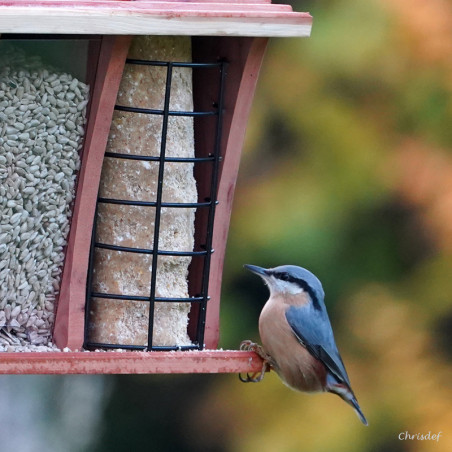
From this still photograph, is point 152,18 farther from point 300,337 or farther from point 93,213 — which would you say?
point 300,337

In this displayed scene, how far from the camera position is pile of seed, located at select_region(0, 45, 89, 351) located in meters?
2.95

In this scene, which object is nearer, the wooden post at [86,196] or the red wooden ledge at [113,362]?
the red wooden ledge at [113,362]

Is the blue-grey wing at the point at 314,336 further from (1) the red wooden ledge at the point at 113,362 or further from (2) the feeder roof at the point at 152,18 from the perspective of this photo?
(2) the feeder roof at the point at 152,18

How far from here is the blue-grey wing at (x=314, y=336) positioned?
353cm

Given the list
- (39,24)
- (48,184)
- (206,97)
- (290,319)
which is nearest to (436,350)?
(290,319)

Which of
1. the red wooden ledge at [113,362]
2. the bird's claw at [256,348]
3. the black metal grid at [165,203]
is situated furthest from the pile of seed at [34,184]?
the bird's claw at [256,348]

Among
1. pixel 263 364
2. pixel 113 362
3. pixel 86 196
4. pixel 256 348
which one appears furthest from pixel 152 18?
pixel 256 348

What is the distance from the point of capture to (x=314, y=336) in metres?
3.54

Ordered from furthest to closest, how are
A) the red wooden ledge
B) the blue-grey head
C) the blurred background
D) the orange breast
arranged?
the blurred background
the blue-grey head
the orange breast
the red wooden ledge

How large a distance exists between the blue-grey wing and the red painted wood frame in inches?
11.5

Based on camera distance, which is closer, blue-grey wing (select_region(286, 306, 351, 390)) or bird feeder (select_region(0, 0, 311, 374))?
bird feeder (select_region(0, 0, 311, 374))

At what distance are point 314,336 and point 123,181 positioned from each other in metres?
0.83

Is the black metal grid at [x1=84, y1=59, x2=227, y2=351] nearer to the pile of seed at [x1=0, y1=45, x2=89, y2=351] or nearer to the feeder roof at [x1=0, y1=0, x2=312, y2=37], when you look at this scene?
the pile of seed at [x1=0, y1=45, x2=89, y2=351]

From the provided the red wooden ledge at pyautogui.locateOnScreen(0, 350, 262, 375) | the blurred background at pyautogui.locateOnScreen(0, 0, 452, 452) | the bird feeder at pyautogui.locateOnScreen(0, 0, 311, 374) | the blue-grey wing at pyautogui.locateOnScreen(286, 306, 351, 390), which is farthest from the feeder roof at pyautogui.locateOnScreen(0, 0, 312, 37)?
the blurred background at pyautogui.locateOnScreen(0, 0, 452, 452)
